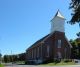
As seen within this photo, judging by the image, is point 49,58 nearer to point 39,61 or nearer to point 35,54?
point 39,61

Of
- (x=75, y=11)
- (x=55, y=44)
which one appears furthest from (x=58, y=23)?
(x=75, y=11)

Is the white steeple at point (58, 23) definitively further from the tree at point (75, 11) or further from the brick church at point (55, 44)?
the tree at point (75, 11)

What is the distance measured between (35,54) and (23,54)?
28.1m

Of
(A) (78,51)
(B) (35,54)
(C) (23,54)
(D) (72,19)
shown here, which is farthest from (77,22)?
(C) (23,54)

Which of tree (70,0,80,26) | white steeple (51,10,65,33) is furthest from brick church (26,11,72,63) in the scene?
tree (70,0,80,26)

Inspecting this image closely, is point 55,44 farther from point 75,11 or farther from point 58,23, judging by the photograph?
point 75,11

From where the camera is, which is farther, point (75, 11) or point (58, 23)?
point (58, 23)

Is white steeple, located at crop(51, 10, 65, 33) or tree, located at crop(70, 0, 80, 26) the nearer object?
tree, located at crop(70, 0, 80, 26)

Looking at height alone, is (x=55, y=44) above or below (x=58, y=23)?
below

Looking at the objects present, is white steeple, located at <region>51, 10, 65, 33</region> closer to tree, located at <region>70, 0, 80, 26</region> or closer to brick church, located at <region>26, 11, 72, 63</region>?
brick church, located at <region>26, 11, 72, 63</region>

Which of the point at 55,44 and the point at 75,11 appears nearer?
the point at 75,11

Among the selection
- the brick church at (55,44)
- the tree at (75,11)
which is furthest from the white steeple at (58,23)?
the tree at (75,11)

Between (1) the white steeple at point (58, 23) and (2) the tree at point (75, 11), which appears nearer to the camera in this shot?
(2) the tree at point (75, 11)

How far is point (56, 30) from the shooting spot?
78.2 metres
